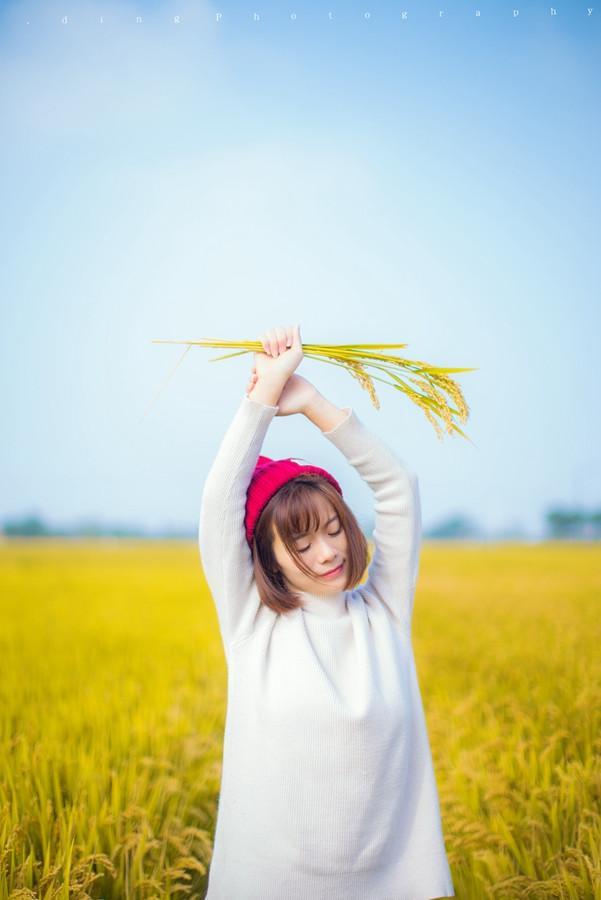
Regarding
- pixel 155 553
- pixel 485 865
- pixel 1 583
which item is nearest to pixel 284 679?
pixel 485 865

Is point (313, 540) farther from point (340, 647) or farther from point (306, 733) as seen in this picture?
point (306, 733)

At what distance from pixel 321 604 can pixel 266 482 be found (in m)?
0.31

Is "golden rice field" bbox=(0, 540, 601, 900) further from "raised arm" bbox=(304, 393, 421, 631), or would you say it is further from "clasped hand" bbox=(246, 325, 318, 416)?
"clasped hand" bbox=(246, 325, 318, 416)

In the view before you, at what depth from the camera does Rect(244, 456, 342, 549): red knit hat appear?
1942mm

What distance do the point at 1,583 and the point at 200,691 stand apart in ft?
15.5

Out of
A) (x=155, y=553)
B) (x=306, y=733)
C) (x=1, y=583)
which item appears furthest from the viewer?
(x=155, y=553)

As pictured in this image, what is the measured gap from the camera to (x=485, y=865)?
259 cm

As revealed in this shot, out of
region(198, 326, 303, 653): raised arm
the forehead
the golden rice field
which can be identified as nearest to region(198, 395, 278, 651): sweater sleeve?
region(198, 326, 303, 653): raised arm

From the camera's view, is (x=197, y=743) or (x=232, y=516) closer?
(x=232, y=516)

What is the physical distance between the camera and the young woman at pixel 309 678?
1.86 meters

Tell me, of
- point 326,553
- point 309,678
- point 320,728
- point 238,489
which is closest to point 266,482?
point 238,489

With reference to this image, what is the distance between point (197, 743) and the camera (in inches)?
134

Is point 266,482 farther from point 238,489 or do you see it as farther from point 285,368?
point 285,368

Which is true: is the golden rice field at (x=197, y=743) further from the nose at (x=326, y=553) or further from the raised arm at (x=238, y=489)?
the nose at (x=326, y=553)
